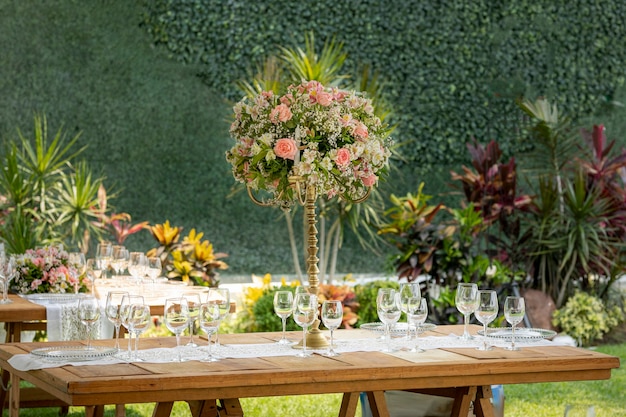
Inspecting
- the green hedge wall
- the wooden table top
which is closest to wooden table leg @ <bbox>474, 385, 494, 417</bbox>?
the wooden table top

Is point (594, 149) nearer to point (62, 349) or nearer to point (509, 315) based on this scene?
point (509, 315)

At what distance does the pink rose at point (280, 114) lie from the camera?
3541 millimetres

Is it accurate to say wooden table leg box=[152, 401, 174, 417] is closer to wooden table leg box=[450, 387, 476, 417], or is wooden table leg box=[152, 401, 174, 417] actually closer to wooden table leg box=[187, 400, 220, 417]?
wooden table leg box=[187, 400, 220, 417]

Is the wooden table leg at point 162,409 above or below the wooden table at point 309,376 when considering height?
below

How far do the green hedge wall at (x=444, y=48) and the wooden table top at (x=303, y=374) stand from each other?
724cm

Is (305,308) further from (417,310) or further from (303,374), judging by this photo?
(417,310)

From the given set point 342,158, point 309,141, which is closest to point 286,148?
point 309,141

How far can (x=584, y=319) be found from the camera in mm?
8023

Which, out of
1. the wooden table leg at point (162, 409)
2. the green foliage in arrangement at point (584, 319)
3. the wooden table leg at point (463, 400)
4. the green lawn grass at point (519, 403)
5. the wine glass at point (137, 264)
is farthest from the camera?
the green foliage in arrangement at point (584, 319)

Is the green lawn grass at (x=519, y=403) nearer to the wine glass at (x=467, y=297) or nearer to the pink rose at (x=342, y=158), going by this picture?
the wine glass at (x=467, y=297)

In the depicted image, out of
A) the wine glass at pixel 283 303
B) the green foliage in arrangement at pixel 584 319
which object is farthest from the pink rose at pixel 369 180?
the green foliage in arrangement at pixel 584 319

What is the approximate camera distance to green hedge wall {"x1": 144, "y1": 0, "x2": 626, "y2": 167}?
1048 centimetres

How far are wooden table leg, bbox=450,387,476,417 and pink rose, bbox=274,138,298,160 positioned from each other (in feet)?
3.27

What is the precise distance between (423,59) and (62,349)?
8129 mm
